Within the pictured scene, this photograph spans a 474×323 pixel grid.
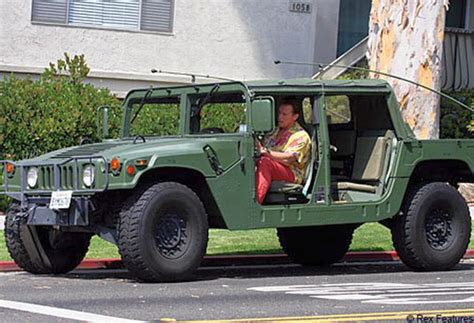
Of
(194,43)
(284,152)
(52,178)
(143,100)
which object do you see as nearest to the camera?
(52,178)

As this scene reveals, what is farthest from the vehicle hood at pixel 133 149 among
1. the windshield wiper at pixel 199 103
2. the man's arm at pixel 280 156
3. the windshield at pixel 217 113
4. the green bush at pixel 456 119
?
the green bush at pixel 456 119

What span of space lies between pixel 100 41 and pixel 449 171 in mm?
11233

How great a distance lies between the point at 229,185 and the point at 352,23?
14730mm

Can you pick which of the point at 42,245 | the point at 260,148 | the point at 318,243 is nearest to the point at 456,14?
the point at 318,243

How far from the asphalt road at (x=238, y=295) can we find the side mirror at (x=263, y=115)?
4.96ft

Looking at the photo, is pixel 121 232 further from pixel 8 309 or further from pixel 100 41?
pixel 100 41

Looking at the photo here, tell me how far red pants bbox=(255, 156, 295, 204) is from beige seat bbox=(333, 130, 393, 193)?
0.93m

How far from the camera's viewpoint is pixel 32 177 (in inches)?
510

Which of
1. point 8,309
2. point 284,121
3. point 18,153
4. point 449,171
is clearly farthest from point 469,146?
point 18,153

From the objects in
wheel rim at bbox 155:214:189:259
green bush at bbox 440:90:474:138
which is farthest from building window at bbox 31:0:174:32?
wheel rim at bbox 155:214:189:259

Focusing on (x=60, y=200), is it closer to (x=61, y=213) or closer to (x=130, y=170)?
(x=61, y=213)

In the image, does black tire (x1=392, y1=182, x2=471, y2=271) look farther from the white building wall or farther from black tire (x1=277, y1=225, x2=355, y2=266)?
the white building wall

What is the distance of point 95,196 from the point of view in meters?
12.4

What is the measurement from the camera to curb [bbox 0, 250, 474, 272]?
1448cm
